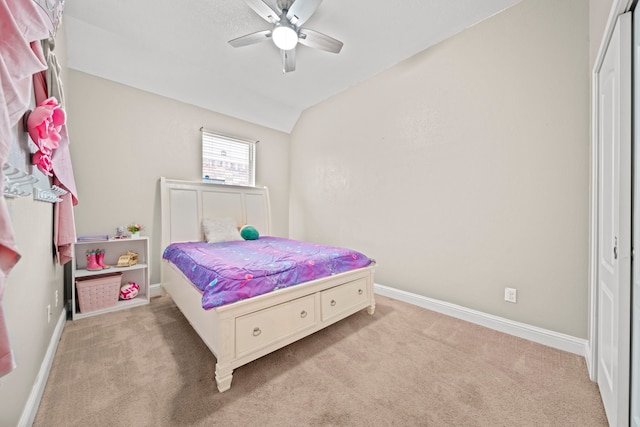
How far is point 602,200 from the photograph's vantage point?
1.43m

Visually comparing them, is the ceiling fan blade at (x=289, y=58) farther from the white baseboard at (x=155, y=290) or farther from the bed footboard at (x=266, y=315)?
the white baseboard at (x=155, y=290)

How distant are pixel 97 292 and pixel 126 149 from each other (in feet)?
5.38

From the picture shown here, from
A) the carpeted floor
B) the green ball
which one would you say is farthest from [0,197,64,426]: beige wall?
the green ball

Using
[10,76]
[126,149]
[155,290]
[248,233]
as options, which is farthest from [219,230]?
[10,76]

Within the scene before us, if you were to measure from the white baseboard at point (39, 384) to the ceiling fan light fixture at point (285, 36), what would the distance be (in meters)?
2.83

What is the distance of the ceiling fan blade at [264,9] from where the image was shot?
71.0 inches

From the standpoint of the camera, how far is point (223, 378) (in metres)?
1.43

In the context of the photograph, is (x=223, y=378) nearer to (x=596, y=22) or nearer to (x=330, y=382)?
(x=330, y=382)

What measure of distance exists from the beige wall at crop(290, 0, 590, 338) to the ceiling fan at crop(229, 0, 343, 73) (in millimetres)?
1199

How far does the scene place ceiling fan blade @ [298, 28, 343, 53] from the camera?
210 cm

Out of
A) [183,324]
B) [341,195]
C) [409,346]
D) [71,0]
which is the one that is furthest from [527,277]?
[71,0]

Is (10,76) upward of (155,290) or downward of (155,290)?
upward

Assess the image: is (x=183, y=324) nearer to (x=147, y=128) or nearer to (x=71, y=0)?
(x=147, y=128)

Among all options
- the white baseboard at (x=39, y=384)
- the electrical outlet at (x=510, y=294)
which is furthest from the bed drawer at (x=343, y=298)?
the white baseboard at (x=39, y=384)
